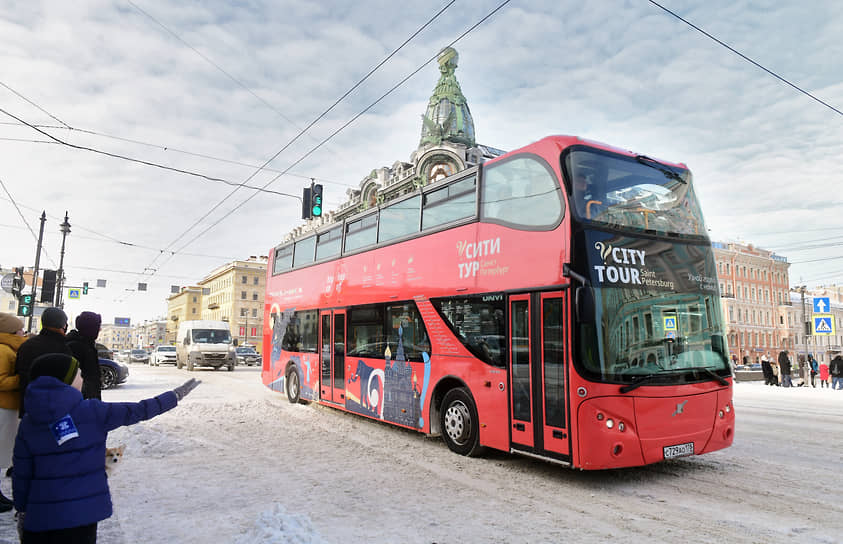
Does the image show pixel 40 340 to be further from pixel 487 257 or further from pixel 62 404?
pixel 487 257

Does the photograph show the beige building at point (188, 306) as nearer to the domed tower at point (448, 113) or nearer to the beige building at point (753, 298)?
the domed tower at point (448, 113)

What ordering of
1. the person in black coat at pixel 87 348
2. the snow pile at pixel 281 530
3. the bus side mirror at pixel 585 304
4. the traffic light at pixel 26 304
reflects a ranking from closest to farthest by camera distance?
the snow pile at pixel 281 530 < the person in black coat at pixel 87 348 < the bus side mirror at pixel 585 304 < the traffic light at pixel 26 304

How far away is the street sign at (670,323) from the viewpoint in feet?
20.8

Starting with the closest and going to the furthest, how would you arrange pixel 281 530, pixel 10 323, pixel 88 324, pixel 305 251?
pixel 281 530 → pixel 10 323 → pixel 88 324 → pixel 305 251

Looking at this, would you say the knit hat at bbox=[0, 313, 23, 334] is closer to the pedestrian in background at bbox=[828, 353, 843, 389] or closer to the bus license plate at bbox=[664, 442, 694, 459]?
the bus license plate at bbox=[664, 442, 694, 459]

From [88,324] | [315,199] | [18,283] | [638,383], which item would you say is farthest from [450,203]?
[18,283]

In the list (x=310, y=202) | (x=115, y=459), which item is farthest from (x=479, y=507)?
(x=310, y=202)

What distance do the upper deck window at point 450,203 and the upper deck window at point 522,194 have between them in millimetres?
285

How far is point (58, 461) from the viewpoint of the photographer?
2.82 metres

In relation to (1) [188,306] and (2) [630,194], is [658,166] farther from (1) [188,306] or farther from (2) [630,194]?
(1) [188,306]

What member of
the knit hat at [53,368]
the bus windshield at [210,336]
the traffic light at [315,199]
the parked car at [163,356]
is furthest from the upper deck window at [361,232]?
the parked car at [163,356]

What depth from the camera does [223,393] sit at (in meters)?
16.2

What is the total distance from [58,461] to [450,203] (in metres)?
6.50

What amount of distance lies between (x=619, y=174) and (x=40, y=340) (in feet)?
20.4
